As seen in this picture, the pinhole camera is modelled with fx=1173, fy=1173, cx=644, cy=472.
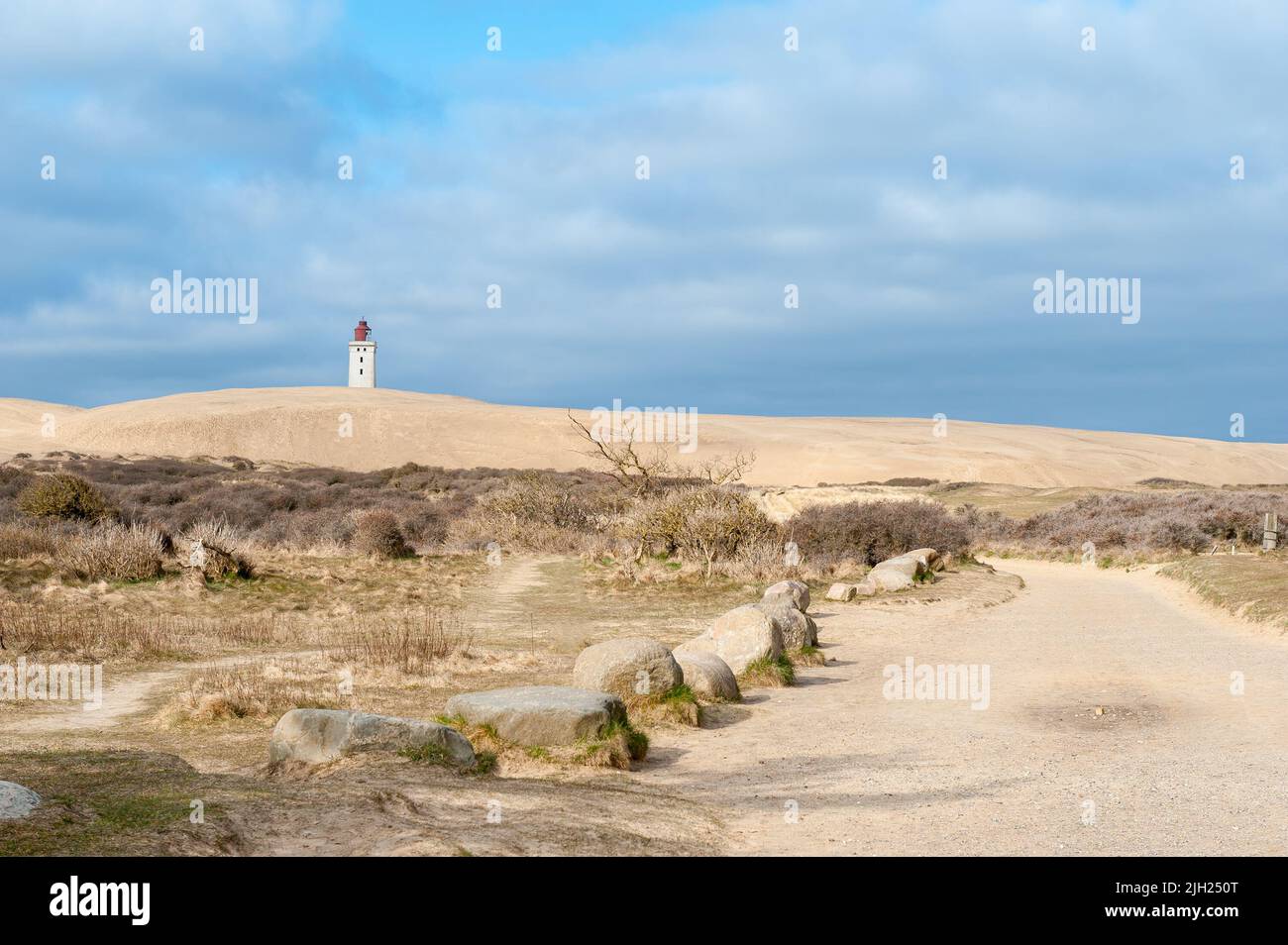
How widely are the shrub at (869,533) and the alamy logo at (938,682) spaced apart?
13522mm

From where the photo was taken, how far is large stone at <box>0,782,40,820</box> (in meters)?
6.31

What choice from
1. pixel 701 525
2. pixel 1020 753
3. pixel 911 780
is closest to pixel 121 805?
pixel 911 780

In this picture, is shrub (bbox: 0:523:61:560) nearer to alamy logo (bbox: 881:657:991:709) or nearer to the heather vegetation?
the heather vegetation

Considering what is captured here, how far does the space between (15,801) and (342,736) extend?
272cm

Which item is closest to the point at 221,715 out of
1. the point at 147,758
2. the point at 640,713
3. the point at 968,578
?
the point at 147,758

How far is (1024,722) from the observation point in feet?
39.9

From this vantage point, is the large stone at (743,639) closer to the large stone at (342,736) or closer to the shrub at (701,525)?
the large stone at (342,736)

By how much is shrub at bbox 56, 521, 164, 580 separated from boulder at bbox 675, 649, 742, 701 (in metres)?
13.1

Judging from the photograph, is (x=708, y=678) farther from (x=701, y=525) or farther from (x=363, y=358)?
(x=363, y=358)

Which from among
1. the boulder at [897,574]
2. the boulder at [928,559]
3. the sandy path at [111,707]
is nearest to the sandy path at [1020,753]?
the boulder at [897,574]

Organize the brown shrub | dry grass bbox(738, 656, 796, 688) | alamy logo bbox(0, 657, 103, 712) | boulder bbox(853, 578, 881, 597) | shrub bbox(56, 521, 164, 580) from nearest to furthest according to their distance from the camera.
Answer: alamy logo bbox(0, 657, 103, 712)
dry grass bbox(738, 656, 796, 688)
shrub bbox(56, 521, 164, 580)
boulder bbox(853, 578, 881, 597)
the brown shrub

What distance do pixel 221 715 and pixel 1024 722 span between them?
26.4ft

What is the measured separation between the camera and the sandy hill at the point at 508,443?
3199 inches
